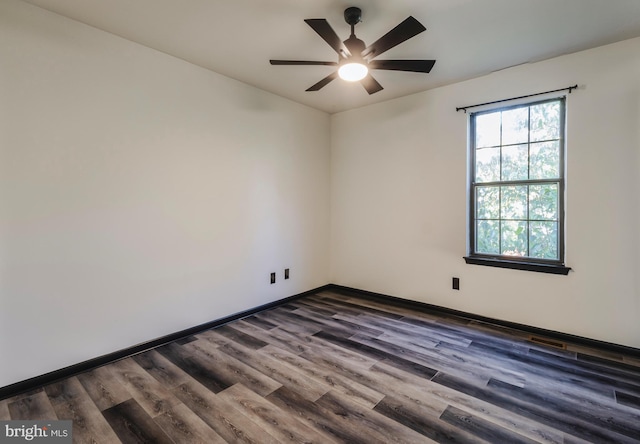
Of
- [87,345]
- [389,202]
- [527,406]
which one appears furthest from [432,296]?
[87,345]

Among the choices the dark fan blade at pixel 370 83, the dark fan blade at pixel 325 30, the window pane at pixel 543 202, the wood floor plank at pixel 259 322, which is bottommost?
the wood floor plank at pixel 259 322

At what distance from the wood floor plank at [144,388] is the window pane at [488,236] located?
3194mm

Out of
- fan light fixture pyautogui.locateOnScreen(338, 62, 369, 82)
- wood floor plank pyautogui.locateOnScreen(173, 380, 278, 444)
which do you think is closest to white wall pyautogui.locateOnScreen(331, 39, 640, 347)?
fan light fixture pyautogui.locateOnScreen(338, 62, 369, 82)

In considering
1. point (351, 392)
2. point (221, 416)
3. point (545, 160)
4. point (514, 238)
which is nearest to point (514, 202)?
point (514, 238)

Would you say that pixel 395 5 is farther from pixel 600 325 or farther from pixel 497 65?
pixel 600 325

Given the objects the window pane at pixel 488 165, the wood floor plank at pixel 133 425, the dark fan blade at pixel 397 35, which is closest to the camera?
the wood floor plank at pixel 133 425

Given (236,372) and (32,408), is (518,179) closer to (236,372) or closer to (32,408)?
(236,372)

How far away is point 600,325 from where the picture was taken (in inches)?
108

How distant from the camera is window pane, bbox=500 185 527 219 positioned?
314cm

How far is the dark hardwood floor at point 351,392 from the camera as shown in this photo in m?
1.74

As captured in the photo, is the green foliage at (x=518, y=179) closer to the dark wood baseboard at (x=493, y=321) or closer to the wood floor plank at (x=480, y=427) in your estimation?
the dark wood baseboard at (x=493, y=321)

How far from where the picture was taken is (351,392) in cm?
211

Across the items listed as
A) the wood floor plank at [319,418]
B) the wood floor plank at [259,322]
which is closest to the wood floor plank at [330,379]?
the wood floor plank at [319,418]

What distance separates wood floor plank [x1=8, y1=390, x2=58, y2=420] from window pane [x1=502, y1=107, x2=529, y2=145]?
432 centimetres
